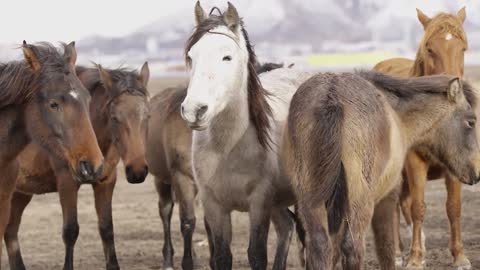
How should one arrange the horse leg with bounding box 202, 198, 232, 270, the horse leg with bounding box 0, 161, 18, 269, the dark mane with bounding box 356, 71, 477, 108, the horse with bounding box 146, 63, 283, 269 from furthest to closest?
the horse with bounding box 146, 63, 283, 269, the horse leg with bounding box 202, 198, 232, 270, the dark mane with bounding box 356, 71, 477, 108, the horse leg with bounding box 0, 161, 18, 269

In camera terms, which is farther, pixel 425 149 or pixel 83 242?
pixel 83 242

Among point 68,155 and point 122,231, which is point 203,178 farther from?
point 122,231

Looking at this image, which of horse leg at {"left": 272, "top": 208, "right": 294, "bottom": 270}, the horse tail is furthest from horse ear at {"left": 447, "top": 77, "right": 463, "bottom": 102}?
horse leg at {"left": 272, "top": 208, "right": 294, "bottom": 270}

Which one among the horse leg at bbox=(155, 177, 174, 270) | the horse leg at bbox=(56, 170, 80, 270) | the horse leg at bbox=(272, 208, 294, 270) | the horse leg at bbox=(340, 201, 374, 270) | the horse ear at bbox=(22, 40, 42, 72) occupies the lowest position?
the horse leg at bbox=(155, 177, 174, 270)

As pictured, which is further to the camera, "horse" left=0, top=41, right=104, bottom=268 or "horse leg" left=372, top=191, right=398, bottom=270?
"horse leg" left=372, top=191, right=398, bottom=270

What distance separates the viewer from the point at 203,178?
301 inches

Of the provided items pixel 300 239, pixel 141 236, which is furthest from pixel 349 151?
pixel 141 236

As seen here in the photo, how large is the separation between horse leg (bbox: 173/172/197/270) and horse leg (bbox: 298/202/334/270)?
3648mm

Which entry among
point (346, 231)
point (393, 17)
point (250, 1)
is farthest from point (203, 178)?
point (250, 1)

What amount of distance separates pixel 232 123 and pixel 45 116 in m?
1.43

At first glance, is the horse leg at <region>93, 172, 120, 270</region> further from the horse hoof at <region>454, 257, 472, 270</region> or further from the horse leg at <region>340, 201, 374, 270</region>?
the horse leg at <region>340, 201, 374, 270</region>

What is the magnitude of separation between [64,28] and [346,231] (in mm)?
178882

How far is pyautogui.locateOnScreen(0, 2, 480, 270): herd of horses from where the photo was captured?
20.7ft

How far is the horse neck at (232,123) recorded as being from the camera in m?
7.51
